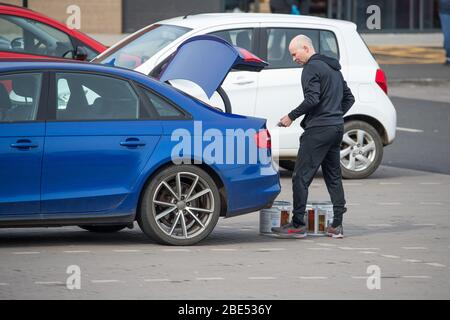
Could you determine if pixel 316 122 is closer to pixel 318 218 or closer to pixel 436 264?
pixel 318 218

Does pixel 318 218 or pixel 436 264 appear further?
pixel 318 218

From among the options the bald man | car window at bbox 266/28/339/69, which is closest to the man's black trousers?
the bald man

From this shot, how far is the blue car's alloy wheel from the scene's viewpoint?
1034 centimetres

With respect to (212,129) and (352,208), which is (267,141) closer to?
(212,129)

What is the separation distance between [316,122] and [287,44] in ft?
12.8

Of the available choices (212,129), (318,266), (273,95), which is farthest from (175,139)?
(273,95)

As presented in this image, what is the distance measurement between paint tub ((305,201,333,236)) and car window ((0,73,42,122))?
2.57 m

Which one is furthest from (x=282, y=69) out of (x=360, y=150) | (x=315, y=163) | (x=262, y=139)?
(x=262, y=139)

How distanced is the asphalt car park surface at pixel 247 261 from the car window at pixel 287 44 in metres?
2.08

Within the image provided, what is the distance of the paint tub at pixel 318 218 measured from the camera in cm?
1132

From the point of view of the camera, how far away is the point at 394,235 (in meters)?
11.5

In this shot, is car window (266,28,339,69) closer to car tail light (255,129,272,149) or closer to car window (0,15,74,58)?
car window (0,15,74,58)

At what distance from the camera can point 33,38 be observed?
17.0 meters

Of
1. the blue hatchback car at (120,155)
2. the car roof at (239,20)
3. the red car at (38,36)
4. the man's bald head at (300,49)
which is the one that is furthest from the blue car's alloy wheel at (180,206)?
the red car at (38,36)
